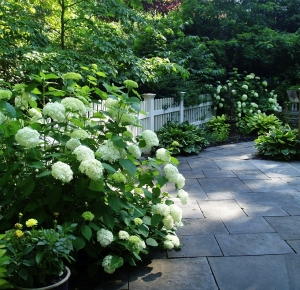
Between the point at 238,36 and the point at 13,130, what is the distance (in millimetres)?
10243

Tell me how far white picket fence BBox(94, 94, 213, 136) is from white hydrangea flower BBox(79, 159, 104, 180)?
142 inches

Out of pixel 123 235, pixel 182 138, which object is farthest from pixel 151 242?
pixel 182 138

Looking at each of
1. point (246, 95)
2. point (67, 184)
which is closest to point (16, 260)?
point (67, 184)

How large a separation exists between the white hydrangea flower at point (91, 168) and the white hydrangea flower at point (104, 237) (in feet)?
1.40

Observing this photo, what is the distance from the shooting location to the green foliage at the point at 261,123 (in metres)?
8.81

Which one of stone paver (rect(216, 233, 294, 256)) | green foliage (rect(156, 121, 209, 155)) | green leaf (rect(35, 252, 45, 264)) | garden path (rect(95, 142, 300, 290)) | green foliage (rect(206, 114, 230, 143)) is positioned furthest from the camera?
green foliage (rect(206, 114, 230, 143))

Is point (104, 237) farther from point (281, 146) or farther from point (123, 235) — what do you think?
point (281, 146)

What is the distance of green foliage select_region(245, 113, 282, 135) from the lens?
881 centimetres

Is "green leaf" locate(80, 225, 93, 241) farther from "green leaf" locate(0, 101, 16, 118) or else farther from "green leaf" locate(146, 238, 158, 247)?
"green leaf" locate(0, 101, 16, 118)

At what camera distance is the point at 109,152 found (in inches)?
90.8

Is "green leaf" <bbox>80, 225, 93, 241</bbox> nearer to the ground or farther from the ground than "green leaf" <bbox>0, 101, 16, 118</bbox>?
nearer to the ground

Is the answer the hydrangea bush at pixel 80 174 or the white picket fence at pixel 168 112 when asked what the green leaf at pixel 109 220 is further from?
the white picket fence at pixel 168 112

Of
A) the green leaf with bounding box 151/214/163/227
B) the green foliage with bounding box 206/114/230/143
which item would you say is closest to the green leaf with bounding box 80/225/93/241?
the green leaf with bounding box 151/214/163/227

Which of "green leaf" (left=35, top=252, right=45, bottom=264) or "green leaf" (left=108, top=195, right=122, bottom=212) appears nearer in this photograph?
"green leaf" (left=35, top=252, right=45, bottom=264)
